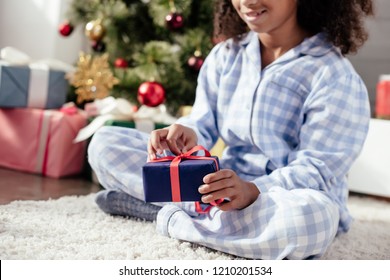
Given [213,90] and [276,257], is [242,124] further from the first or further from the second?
[276,257]

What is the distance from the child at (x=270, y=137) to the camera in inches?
35.5

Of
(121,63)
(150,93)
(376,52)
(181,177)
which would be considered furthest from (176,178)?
(376,52)

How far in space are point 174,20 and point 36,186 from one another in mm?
629

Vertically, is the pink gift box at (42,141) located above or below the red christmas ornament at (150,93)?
below

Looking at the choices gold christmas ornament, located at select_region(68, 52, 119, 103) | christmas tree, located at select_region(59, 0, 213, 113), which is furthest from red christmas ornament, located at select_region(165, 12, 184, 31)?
gold christmas ornament, located at select_region(68, 52, 119, 103)

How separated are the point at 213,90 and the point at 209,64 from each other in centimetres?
6

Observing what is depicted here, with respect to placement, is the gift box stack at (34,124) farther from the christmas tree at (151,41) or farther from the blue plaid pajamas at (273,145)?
the blue plaid pajamas at (273,145)

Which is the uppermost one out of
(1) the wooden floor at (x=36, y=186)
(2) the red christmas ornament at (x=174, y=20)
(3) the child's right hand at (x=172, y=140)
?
(2) the red christmas ornament at (x=174, y=20)

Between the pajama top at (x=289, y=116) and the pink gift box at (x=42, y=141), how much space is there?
1.65ft

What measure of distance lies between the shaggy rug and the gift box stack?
1.10ft

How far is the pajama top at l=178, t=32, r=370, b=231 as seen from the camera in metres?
1.02

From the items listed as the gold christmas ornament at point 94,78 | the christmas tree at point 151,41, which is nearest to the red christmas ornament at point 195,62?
the christmas tree at point 151,41

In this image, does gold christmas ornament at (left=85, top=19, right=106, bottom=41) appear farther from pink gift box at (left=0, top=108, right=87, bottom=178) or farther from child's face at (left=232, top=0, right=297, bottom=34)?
child's face at (left=232, top=0, right=297, bottom=34)

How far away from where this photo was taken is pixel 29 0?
211cm
